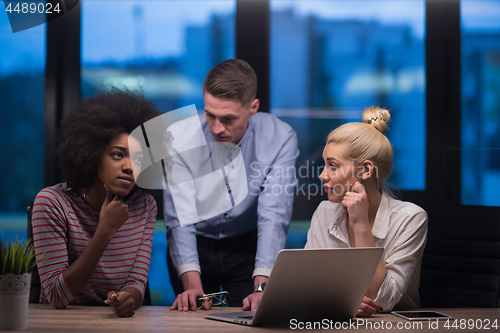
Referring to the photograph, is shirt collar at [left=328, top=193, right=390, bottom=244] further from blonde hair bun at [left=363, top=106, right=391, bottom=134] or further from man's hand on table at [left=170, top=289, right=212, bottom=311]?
man's hand on table at [left=170, top=289, right=212, bottom=311]

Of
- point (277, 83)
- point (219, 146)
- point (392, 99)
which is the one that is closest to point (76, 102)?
point (219, 146)

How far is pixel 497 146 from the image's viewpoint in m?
2.72

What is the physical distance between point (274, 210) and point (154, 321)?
966mm

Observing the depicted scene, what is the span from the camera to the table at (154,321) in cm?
107

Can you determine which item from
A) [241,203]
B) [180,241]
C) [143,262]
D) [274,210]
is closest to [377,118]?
[274,210]

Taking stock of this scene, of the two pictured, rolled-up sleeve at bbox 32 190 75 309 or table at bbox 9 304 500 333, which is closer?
table at bbox 9 304 500 333

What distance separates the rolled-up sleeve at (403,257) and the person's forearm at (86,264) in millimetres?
968

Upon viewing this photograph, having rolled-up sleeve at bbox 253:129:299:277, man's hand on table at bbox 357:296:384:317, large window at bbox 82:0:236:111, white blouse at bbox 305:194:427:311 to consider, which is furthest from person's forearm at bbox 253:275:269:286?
large window at bbox 82:0:236:111

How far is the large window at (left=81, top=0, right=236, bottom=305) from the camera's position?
268 centimetres

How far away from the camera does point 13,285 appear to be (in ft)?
3.47

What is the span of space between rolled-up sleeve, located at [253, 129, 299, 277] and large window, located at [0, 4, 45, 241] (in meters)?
1.51

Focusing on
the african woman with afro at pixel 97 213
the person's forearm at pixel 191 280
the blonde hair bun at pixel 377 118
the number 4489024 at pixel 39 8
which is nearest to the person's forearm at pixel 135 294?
the african woman with afro at pixel 97 213

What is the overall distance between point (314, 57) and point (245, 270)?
1.43m

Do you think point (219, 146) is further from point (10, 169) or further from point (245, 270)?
point (10, 169)
